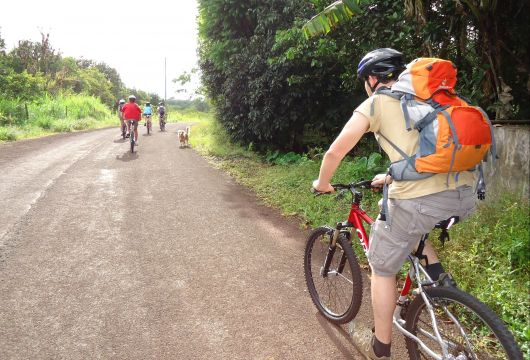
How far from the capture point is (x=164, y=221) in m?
6.12

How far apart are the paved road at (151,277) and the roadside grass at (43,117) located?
410 inches

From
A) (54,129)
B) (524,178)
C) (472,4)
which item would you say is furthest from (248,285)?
(54,129)

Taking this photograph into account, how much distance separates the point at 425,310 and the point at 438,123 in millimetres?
1192

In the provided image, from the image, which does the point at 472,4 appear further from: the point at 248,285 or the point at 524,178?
the point at 248,285

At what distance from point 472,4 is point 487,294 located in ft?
11.8

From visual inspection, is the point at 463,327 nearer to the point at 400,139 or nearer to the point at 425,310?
the point at 425,310

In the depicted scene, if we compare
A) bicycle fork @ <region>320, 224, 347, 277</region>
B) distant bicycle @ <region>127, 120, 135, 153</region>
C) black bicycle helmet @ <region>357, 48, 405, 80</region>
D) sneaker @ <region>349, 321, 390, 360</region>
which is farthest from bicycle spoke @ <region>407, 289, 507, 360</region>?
distant bicycle @ <region>127, 120, 135, 153</region>

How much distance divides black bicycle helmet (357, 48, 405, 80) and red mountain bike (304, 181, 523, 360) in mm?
832

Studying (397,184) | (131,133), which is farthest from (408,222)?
(131,133)

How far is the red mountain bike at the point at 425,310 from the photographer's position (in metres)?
2.11

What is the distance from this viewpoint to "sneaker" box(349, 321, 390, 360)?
270cm

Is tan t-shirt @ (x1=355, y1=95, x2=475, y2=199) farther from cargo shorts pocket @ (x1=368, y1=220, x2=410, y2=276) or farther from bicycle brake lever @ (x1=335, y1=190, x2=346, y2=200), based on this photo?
bicycle brake lever @ (x1=335, y1=190, x2=346, y2=200)

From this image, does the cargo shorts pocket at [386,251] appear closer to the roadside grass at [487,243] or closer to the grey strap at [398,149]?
the grey strap at [398,149]

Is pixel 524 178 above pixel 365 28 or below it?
below
